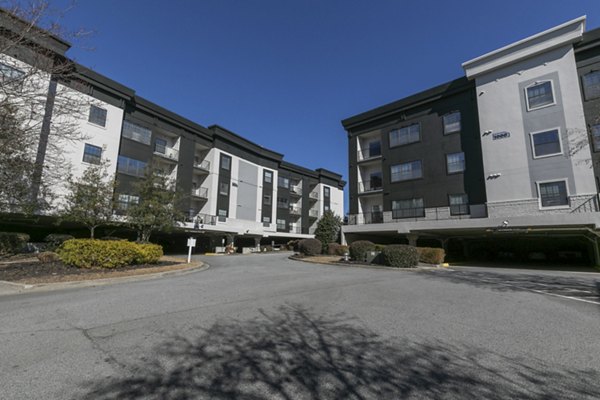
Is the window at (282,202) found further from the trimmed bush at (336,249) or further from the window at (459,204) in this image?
the window at (459,204)

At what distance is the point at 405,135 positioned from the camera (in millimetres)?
28672

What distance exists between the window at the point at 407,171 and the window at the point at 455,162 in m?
2.34

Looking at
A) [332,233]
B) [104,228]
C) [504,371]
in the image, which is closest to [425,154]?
[332,233]

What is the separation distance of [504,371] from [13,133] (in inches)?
612

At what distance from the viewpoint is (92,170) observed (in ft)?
61.9

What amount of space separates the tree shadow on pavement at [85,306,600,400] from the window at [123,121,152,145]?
1161 inches

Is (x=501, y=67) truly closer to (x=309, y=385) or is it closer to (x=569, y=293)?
(x=569, y=293)

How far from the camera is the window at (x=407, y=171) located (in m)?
27.1

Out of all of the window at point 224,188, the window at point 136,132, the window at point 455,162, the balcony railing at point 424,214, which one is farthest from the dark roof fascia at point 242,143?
the window at point 455,162

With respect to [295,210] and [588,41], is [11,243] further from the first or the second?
[588,41]

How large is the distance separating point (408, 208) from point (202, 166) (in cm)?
2505

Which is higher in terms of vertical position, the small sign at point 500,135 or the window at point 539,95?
the window at point 539,95

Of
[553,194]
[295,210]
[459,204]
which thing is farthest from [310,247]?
[295,210]

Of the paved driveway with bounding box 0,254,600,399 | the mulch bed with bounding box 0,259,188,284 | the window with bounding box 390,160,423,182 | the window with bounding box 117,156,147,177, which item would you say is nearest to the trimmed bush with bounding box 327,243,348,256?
the window with bounding box 390,160,423,182
